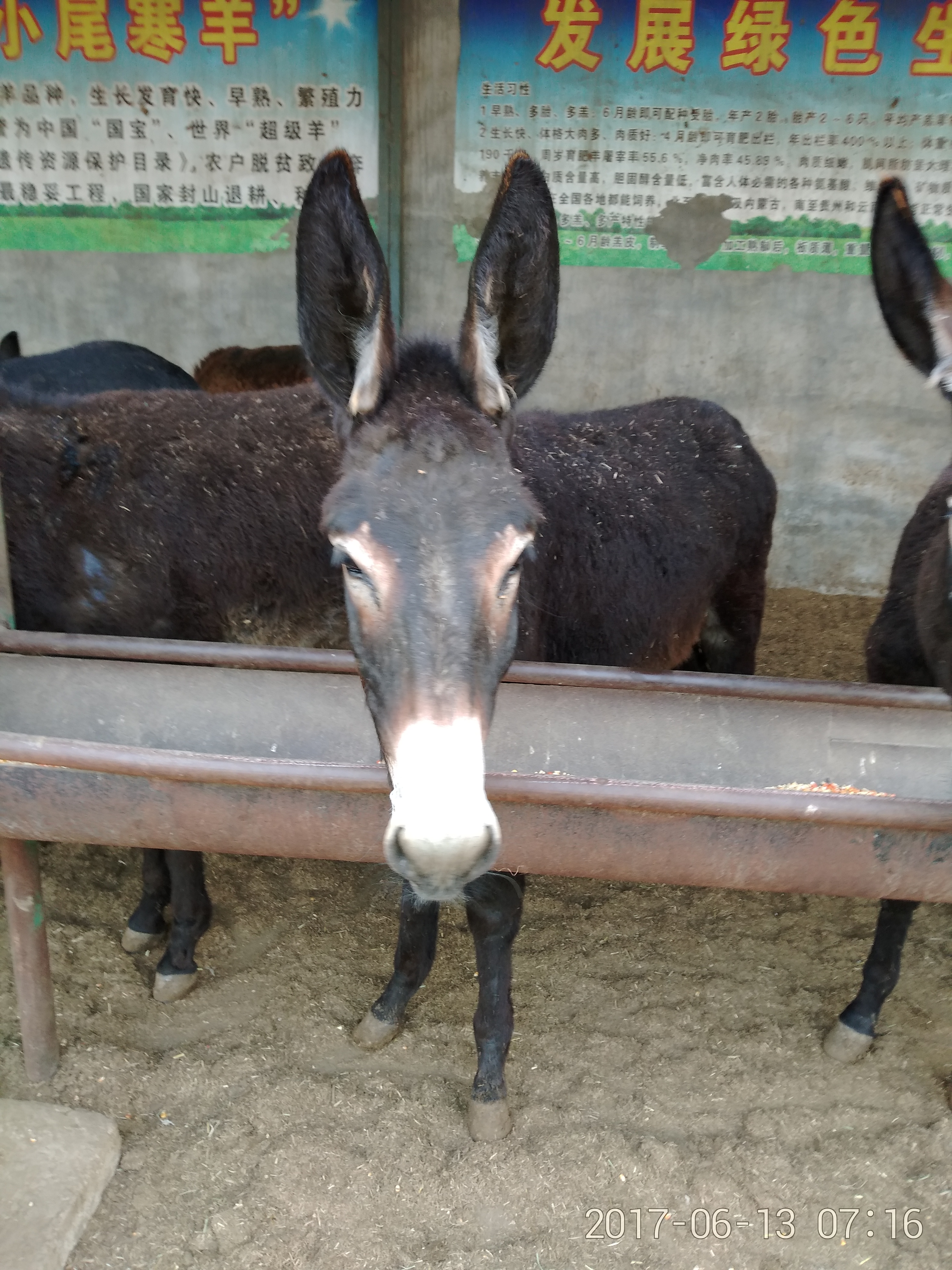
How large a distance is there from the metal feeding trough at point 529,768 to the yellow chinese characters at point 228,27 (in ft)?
17.7

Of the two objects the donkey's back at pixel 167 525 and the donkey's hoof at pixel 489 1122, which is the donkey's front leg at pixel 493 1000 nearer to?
the donkey's hoof at pixel 489 1122

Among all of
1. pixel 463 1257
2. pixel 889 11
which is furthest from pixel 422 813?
pixel 889 11

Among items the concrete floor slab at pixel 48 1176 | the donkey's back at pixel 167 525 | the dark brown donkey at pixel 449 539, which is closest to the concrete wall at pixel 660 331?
the donkey's back at pixel 167 525

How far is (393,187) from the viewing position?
6.12 m

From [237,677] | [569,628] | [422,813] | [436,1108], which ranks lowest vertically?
[436,1108]

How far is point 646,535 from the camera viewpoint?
334 centimetres

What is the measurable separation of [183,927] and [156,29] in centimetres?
604

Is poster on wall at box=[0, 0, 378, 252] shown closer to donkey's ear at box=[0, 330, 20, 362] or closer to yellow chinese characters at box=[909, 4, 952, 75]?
donkey's ear at box=[0, 330, 20, 362]

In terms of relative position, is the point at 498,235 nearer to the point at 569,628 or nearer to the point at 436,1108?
the point at 569,628

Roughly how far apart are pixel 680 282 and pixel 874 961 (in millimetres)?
4899

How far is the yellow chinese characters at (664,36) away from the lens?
5566 mm

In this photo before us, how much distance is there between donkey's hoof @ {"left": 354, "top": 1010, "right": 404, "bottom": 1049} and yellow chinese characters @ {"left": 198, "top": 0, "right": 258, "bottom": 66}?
20.4 ft

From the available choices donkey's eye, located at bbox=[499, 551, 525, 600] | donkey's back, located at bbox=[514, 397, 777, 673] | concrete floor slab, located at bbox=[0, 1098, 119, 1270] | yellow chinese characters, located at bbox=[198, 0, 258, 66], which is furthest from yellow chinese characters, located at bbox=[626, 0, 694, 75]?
concrete floor slab, located at bbox=[0, 1098, 119, 1270]

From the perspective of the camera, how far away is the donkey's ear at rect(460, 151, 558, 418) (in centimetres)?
188
